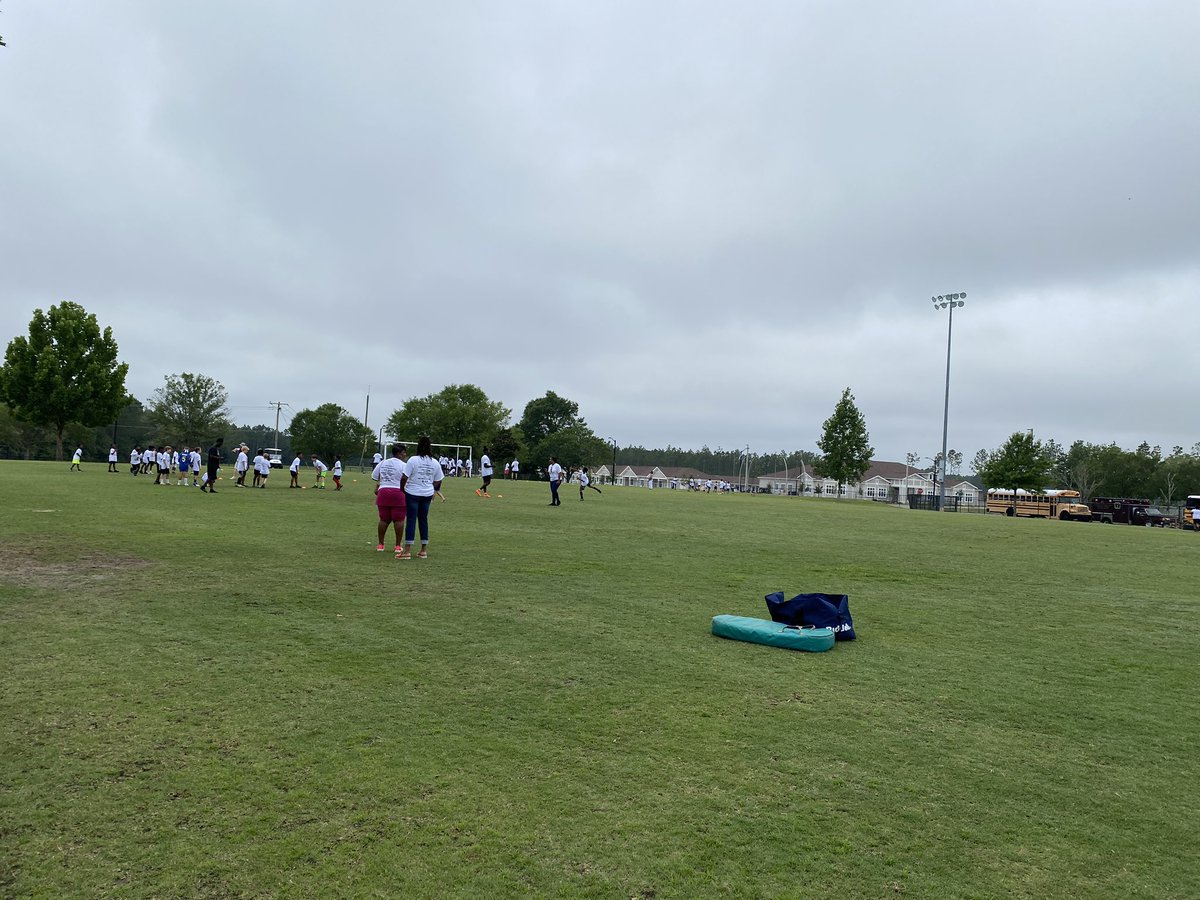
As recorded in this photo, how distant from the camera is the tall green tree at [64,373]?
6000 centimetres

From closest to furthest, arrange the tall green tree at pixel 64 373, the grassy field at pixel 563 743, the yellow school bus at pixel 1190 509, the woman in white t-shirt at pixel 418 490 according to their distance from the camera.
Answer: the grassy field at pixel 563 743 → the woman in white t-shirt at pixel 418 490 → the yellow school bus at pixel 1190 509 → the tall green tree at pixel 64 373

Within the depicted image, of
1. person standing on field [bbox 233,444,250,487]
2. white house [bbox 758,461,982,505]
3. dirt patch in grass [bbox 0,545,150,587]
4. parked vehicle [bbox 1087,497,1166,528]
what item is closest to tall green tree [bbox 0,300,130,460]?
person standing on field [bbox 233,444,250,487]

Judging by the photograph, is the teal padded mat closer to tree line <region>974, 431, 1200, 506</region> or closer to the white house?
tree line <region>974, 431, 1200, 506</region>

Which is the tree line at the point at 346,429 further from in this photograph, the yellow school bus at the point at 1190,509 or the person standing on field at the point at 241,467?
the person standing on field at the point at 241,467

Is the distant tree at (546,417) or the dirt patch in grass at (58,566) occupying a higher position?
the distant tree at (546,417)

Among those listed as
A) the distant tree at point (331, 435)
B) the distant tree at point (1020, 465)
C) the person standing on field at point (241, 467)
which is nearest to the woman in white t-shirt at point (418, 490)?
the person standing on field at point (241, 467)

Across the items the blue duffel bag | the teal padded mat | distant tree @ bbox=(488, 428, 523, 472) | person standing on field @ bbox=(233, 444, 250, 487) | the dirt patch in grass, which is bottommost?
the dirt patch in grass

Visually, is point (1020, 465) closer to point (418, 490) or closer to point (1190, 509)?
point (1190, 509)

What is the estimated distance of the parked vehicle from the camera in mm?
55531

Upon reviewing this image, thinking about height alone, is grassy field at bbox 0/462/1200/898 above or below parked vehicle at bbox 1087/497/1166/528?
below

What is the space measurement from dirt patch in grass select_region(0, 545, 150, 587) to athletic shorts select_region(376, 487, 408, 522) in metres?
3.23

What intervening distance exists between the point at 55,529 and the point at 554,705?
498 inches

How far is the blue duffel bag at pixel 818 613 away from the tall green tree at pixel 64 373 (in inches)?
2689

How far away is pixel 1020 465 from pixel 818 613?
76.4 meters
